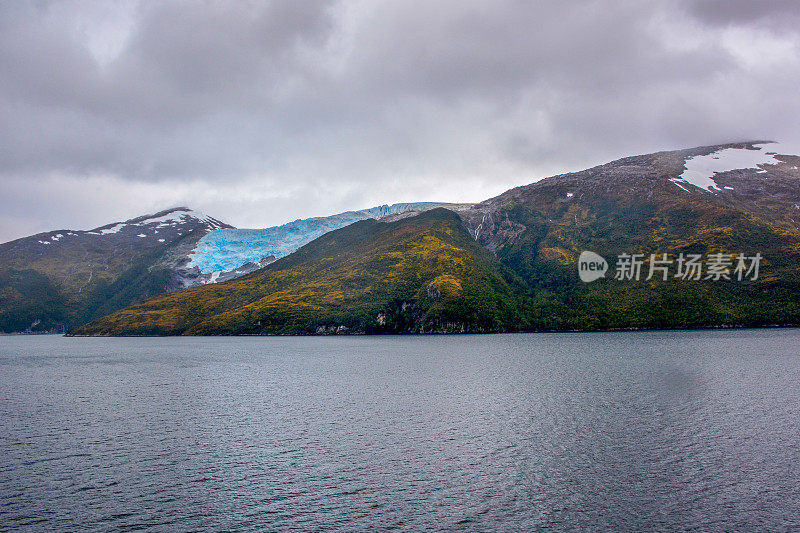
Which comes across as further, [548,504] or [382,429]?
[382,429]

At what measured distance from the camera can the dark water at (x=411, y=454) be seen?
95.5 feet

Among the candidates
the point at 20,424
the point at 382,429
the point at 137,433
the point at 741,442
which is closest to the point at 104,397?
the point at 20,424

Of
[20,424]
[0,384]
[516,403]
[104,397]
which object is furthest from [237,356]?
[516,403]

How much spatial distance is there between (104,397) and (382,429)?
47142mm

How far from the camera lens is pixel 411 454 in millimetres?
41531

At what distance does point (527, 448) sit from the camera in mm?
42812

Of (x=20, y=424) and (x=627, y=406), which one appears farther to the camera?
(x=627, y=406)

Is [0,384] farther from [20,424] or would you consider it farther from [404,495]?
[404,495]

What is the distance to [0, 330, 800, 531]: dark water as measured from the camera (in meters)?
29.1

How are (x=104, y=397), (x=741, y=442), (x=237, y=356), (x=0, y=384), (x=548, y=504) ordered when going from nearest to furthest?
1. (x=548, y=504)
2. (x=741, y=442)
3. (x=104, y=397)
4. (x=0, y=384)
5. (x=237, y=356)

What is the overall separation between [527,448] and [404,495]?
15.3 metres

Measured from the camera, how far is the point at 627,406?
59.8 metres

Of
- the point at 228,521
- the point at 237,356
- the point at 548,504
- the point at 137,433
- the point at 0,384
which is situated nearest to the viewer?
the point at 228,521

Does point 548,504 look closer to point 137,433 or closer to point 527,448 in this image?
point 527,448
